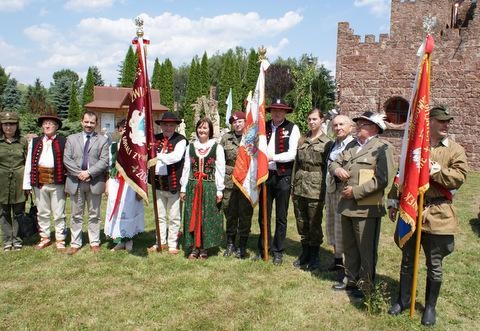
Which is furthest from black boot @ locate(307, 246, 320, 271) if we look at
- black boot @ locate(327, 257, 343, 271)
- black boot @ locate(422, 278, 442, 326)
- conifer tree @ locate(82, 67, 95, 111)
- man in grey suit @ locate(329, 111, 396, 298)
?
conifer tree @ locate(82, 67, 95, 111)

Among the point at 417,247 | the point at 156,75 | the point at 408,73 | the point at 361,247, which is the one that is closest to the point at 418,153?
the point at 417,247

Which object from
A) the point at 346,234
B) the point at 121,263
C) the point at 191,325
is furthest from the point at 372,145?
the point at 121,263

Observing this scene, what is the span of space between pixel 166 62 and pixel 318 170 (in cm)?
3793

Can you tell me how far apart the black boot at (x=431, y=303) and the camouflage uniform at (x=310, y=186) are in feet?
5.37

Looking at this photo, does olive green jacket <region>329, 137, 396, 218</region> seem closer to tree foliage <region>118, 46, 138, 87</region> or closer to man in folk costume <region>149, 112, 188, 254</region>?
man in folk costume <region>149, 112, 188, 254</region>

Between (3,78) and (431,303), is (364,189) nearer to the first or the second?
(431,303)

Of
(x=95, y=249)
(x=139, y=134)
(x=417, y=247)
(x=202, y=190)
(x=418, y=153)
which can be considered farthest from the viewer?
(x=95, y=249)

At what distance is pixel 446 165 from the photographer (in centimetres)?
382

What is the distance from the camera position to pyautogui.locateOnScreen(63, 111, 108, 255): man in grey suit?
5715mm

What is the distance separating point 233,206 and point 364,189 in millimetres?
2267

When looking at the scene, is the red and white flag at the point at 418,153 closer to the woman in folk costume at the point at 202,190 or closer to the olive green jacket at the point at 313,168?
the olive green jacket at the point at 313,168

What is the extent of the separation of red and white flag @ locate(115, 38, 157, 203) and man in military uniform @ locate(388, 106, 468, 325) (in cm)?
334

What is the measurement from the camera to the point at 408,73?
47.7ft

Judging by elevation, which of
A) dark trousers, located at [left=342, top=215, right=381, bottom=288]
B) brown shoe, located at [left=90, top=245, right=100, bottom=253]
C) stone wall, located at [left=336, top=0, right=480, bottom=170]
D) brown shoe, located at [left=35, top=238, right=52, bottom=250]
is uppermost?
stone wall, located at [left=336, top=0, right=480, bottom=170]
